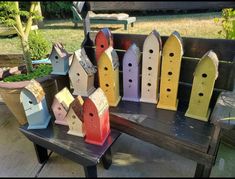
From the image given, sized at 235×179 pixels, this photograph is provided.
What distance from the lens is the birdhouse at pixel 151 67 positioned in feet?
5.46

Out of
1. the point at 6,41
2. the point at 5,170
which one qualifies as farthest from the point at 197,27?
the point at 5,170

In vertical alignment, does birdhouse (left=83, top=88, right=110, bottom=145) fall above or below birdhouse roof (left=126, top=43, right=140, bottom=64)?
below

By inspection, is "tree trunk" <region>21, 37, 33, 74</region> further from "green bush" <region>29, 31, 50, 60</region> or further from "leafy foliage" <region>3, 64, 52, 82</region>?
"green bush" <region>29, 31, 50, 60</region>

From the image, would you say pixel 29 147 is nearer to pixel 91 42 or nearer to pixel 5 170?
pixel 5 170

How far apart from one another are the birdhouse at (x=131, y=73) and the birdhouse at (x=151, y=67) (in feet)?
0.16

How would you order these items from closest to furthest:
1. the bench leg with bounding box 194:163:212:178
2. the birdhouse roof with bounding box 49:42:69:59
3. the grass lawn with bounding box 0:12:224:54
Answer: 1. the bench leg with bounding box 194:163:212:178
2. the birdhouse roof with bounding box 49:42:69:59
3. the grass lawn with bounding box 0:12:224:54

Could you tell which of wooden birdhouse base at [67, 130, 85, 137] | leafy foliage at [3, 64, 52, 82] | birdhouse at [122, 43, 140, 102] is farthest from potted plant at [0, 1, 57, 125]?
birdhouse at [122, 43, 140, 102]

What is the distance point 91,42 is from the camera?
2107 mm

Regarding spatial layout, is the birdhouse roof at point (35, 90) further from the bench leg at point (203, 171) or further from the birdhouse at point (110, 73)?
the bench leg at point (203, 171)

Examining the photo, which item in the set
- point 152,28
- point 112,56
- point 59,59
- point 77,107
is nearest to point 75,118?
point 77,107

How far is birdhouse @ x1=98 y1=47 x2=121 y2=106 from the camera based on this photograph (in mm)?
1731

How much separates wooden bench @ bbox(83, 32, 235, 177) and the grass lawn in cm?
297

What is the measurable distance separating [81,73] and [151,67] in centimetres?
57

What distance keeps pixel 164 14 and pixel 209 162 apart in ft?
26.1
